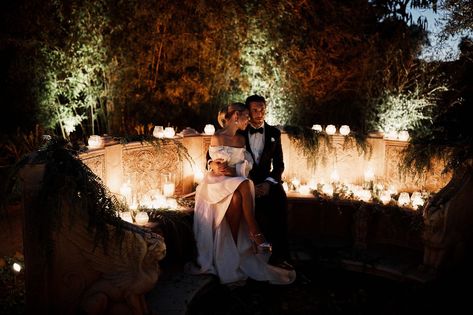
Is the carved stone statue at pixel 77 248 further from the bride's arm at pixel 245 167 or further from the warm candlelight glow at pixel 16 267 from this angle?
the bride's arm at pixel 245 167

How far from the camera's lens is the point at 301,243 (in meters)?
6.30

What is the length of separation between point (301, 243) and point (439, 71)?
4.00 meters

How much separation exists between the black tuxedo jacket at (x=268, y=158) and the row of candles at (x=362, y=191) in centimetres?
98

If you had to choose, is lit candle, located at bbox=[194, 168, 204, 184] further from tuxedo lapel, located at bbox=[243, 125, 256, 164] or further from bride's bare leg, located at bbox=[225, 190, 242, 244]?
bride's bare leg, located at bbox=[225, 190, 242, 244]

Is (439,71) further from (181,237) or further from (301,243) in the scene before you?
(181,237)

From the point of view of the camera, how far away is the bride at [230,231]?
5031mm

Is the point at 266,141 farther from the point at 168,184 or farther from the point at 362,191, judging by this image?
the point at 362,191

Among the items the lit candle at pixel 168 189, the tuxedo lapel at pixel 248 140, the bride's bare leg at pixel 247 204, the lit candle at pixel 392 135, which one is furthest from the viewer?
the lit candle at pixel 392 135

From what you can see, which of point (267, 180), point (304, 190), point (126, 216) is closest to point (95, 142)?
point (126, 216)

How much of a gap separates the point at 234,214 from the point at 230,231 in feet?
0.66

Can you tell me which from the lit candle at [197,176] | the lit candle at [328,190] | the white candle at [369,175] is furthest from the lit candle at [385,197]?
the lit candle at [197,176]

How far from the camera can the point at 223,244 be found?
509cm

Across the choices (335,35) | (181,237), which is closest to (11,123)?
(181,237)

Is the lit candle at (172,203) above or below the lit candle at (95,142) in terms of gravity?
below
